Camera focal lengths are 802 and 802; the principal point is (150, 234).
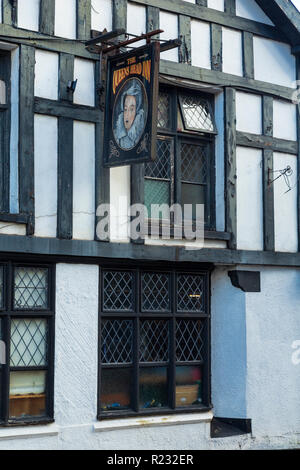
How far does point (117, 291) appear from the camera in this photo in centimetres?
991

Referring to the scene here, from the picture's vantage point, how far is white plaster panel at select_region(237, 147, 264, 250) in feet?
35.9

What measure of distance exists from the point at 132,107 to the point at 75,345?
281 cm

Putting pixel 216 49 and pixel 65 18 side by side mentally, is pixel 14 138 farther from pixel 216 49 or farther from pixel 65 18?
pixel 216 49

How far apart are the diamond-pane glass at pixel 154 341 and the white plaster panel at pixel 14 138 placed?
2.35 m

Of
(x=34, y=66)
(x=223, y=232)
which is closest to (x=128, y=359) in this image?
(x=223, y=232)

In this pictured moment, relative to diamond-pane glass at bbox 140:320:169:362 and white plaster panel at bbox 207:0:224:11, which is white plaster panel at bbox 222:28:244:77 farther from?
diamond-pane glass at bbox 140:320:169:362

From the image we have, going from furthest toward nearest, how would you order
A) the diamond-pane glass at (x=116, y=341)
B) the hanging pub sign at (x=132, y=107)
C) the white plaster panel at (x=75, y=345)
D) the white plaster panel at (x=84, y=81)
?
the diamond-pane glass at (x=116, y=341), the white plaster panel at (x=84, y=81), the white plaster panel at (x=75, y=345), the hanging pub sign at (x=132, y=107)

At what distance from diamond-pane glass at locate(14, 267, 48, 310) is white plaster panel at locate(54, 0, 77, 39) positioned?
2821mm

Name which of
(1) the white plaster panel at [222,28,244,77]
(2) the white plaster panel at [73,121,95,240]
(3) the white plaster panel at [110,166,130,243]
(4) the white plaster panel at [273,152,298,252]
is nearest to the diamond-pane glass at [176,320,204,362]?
(3) the white plaster panel at [110,166,130,243]

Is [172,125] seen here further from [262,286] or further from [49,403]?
[49,403]

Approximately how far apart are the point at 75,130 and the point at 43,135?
0.45 meters

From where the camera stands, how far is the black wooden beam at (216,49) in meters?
10.9

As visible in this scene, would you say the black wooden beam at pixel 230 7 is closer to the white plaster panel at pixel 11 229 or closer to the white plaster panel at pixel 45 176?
the white plaster panel at pixel 45 176

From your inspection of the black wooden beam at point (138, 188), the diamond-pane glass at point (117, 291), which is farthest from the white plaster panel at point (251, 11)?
the diamond-pane glass at point (117, 291)
